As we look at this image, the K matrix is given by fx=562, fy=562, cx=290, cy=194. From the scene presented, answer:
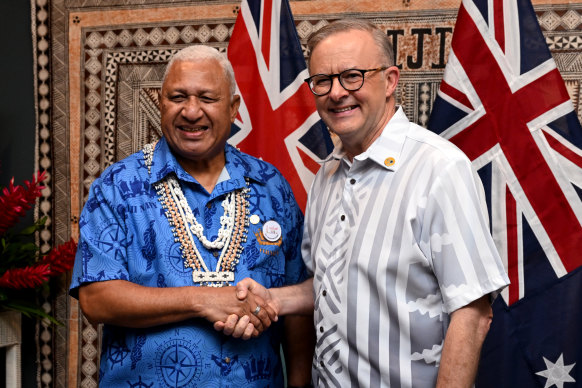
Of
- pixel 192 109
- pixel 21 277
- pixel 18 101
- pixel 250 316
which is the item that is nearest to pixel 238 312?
pixel 250 316

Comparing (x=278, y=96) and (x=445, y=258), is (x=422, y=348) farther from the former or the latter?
(x=278, y=96)

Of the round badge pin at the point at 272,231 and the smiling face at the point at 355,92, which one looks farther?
the round badge pin at the point at 272,231

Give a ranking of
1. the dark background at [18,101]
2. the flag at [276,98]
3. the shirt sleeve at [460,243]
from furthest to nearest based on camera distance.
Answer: the dark background at [18,101], the flag at [276,98], the shirt sleeve at [460,243]

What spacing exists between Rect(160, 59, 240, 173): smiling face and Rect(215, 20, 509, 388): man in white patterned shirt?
274mm

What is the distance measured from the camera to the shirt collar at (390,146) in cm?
134

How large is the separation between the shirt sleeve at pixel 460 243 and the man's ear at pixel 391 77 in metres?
0.29

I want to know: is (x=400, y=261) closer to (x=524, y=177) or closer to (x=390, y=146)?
(x=390, y=146)

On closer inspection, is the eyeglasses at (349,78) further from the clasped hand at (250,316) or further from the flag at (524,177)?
the flag at (524,177)

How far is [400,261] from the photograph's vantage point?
1.26m

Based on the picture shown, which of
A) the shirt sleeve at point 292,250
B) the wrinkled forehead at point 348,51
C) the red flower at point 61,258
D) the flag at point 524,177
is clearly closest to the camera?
the wrinkled forehead at point 348,51

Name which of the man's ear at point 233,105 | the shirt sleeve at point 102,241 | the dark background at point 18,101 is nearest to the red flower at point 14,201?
the dark background at point 18,101

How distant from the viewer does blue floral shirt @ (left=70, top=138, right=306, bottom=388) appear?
55.9 inches

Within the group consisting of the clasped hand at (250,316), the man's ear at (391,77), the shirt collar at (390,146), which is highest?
the man's ear at (391,77)

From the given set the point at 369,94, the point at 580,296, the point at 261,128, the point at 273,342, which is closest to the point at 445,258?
the point at 369,94
